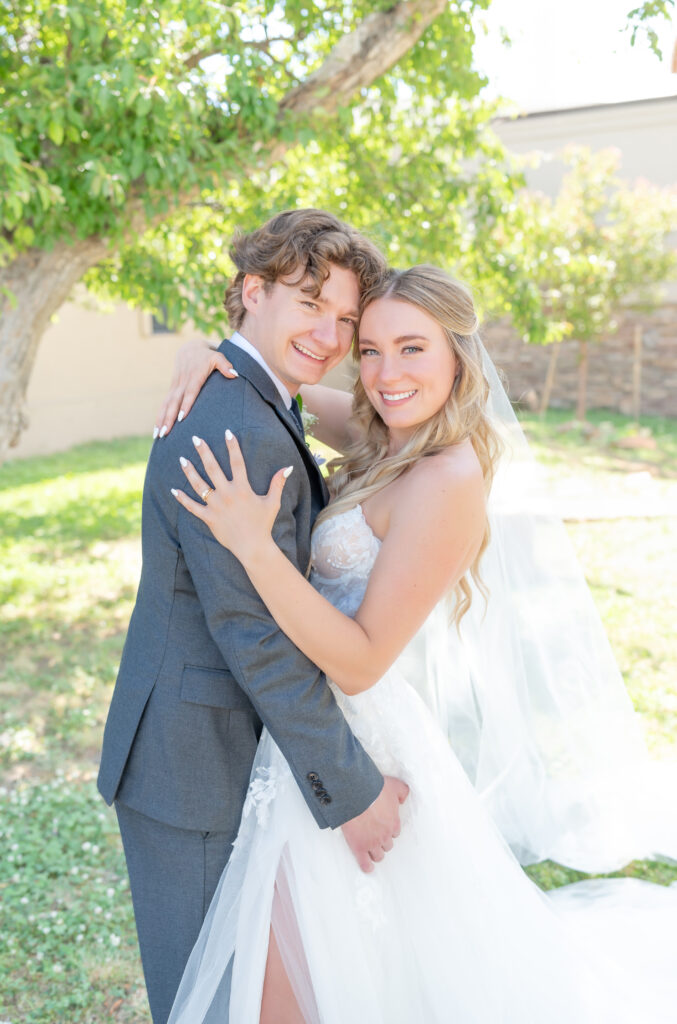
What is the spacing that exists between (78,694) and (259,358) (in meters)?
3.86

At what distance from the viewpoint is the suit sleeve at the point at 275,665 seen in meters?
1.80

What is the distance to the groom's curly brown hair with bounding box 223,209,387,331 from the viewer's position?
80.5 inches

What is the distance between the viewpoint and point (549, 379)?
15953mm

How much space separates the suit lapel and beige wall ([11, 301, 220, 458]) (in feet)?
38.5

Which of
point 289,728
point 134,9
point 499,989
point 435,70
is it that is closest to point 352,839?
point 289,728

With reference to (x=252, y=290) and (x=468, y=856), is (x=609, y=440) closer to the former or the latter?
(x=468, y=856)

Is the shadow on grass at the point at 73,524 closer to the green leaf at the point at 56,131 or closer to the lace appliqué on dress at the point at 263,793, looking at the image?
the green leaf at the point at 56,131

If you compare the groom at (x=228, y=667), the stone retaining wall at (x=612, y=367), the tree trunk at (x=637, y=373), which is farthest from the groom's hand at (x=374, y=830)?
the tree trunk at (x=637, y=373)

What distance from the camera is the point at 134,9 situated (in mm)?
3953

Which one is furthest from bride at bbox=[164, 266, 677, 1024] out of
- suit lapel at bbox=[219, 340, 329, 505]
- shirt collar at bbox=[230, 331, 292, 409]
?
shirt collar at bbox=[230, 331, 292, 409]

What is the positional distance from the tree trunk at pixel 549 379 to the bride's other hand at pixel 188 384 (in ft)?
47.9

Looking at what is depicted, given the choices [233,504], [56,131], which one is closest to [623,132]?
[56,131]

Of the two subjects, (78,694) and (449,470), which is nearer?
(449,470)

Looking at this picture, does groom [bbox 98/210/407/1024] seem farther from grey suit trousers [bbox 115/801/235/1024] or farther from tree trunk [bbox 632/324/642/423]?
tree trunk [bbox 632/324/642/423]
